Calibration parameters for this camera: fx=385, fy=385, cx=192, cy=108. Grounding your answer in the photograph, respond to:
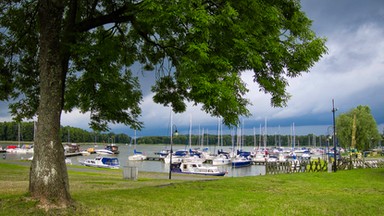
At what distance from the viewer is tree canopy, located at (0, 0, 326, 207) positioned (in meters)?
10.0

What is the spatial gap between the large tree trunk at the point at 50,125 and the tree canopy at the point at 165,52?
3 cm

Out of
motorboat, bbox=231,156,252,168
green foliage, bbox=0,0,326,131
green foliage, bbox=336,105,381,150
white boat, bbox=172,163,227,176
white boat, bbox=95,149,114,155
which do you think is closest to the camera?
green foliage, bbox=0,0,326,131

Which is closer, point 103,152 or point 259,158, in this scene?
point 259,158

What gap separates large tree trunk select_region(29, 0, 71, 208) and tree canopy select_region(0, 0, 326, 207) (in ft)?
0.09

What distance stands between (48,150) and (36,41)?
6881 mm

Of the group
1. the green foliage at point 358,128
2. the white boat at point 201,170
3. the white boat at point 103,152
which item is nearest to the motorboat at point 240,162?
the white boat at point 201,170

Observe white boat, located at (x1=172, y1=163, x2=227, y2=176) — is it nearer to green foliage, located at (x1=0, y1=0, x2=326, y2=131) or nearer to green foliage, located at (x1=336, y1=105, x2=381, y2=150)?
green foliage, located at (x1=336, y1=105, x2=381, y2=150)

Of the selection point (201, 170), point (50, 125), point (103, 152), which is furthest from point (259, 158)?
point (50, 125)

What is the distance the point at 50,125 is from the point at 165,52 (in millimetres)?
6135

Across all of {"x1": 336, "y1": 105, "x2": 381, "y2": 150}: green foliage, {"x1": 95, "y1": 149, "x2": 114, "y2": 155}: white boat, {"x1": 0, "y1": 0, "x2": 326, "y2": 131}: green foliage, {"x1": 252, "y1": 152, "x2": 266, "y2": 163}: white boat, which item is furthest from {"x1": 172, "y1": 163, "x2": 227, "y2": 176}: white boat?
{"x1": 95, "y1": 149, "x2": 114, "y2": 155}: white boat

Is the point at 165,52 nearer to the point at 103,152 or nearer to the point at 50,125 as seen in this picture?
the point at 50,125

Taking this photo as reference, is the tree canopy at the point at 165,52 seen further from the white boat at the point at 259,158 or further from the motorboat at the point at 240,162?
the white boat at the point at 259,158

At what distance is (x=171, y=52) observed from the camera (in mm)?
14656

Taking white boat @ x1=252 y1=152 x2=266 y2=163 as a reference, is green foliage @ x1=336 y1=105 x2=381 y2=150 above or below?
above
